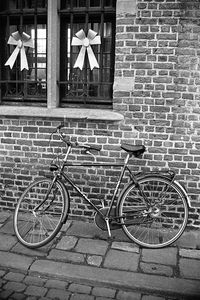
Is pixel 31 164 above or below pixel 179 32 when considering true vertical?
below

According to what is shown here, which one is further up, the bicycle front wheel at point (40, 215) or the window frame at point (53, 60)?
the window frame at point (53, 60)

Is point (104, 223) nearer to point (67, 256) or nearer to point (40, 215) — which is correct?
point (67, 256)

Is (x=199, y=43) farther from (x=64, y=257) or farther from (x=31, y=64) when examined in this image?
(x=64, y=257)

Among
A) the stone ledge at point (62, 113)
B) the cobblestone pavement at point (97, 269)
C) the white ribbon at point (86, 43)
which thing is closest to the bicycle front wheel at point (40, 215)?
the cobblestone pavement at point (97, 269)

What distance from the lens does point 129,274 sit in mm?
3658

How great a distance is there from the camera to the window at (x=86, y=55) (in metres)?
4.73

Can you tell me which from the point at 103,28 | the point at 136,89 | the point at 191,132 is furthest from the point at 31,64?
the point at 191,132

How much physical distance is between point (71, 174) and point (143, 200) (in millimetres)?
1158

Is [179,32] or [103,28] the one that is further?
[103,28]

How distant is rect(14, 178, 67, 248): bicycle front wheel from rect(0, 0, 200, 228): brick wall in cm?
52

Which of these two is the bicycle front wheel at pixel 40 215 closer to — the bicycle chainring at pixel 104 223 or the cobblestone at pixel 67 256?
the cobblestone at pixel 67 256

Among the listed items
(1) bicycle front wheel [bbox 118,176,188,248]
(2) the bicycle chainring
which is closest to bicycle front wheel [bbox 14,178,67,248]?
(2) the bicycle chainring

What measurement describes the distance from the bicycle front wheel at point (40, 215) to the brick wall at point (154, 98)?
518 mm

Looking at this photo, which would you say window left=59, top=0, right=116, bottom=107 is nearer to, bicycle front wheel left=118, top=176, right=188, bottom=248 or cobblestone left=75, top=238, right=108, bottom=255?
bicycle front wheel left=118, top=176, right=188, bottom=248
